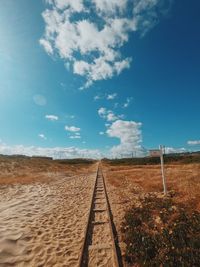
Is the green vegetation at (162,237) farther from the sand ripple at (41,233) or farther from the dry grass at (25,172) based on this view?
the dry grass at (25,172)

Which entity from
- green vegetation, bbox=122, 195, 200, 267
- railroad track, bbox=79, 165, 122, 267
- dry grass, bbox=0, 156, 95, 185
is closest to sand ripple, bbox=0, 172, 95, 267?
railroad track, bbox=79, 165, 122, 267

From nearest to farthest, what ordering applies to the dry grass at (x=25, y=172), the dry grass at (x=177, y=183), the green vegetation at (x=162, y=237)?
the green vegetation at (x=162, y=237), the dry grass at (x=177, y=183), the dry grass at (x=25, y=172)

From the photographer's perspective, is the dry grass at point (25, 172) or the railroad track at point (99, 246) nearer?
the railroad track at point (99, 246)

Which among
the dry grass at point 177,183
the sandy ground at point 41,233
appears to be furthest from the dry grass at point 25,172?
the sandy ground at point 41,233

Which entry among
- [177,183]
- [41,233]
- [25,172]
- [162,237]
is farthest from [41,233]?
[25,172]

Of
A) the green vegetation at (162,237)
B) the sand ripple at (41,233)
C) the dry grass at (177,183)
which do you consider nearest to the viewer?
the green vegetation at (162,237)

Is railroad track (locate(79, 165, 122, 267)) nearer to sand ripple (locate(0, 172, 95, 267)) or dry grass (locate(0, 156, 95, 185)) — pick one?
sand ripple (locate(0, 172, 95, 267))

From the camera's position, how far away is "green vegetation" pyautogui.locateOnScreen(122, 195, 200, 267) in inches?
209

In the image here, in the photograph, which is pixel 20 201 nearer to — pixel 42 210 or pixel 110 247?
pixel 42 210

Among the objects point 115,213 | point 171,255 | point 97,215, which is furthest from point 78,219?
point 171,255

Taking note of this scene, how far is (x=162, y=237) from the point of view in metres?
6.67

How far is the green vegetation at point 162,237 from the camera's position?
5.31 meters

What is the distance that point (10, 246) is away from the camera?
251 inches

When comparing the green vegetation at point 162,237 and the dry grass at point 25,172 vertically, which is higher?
the dry grass at point 25,172
